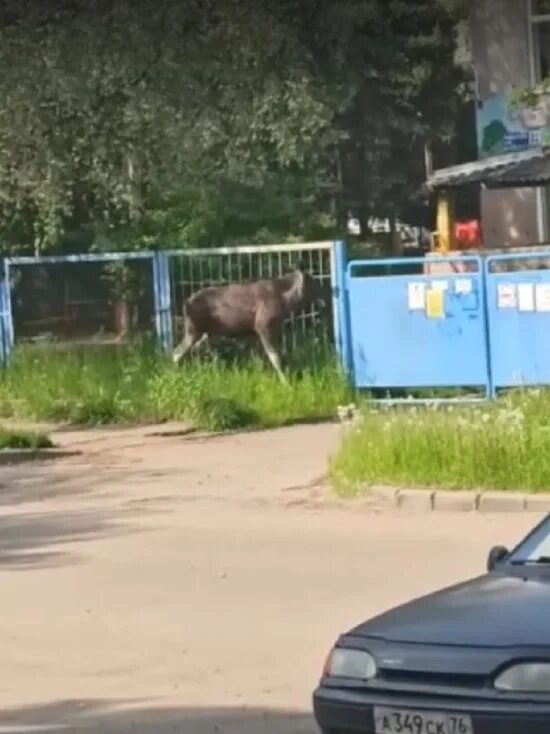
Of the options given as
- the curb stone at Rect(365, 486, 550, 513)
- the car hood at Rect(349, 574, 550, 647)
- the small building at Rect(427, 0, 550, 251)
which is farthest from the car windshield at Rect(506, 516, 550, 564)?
the small building at Rect(427, 0, 550, 251)

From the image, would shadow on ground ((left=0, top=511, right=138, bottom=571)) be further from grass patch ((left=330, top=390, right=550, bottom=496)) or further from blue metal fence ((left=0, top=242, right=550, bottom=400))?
blue metal fence ((left=0, top=242, right=550, bottom=400))

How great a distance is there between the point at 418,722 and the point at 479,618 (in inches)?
17.9

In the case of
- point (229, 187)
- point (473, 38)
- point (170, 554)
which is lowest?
point (170, 554)

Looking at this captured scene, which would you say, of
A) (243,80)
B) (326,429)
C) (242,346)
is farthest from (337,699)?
(243,80)

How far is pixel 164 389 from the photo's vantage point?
23.6 meters

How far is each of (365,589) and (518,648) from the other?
5.47m

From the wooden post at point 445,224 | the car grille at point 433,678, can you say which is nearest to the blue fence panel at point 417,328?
the wooden post at point 445,224

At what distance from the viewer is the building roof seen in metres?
26.1

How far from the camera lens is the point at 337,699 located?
6.95 meters

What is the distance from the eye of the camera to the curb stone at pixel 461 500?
1469 centimetres

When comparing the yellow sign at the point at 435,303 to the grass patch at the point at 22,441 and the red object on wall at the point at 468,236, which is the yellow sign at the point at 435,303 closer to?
the grass patch at the point at 22,441

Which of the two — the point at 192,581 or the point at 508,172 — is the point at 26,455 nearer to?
the point at 192,581

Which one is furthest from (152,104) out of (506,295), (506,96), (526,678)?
(526,678)

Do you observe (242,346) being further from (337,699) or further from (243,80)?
(337,699)
